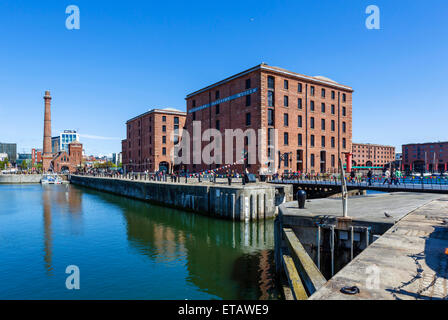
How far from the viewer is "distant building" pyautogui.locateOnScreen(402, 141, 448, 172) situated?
4877 inches

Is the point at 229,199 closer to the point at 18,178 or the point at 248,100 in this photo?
the point at 248,100

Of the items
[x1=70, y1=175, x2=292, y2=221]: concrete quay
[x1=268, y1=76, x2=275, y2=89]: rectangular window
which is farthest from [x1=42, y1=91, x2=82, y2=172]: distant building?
[x1=268, y1=76, x2=275, y2=89]: rectangular window

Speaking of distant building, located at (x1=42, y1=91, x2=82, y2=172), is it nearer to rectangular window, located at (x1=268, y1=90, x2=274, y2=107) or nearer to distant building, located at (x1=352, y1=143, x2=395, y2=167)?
rectangular window, located at (x1=268, y1=90, x2=274, y2=107)

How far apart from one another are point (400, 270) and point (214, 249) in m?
13.1

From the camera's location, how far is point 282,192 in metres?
28.2

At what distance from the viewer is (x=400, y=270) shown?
5863mm

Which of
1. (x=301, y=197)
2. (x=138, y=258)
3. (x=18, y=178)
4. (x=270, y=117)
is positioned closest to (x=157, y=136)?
(x=270, y=117)

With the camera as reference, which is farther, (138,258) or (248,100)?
(248,100)

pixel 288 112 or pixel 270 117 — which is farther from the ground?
pixel 288 112

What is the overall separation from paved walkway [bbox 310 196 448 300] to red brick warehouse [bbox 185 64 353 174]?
34747 mm

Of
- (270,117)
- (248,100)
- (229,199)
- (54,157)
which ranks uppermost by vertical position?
(248,100)
